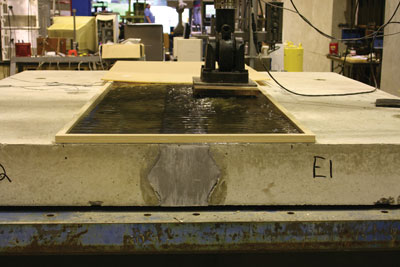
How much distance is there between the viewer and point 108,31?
5.46 metres

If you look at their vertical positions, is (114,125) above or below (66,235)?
above

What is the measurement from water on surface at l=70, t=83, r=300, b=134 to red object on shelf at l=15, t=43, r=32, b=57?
10.4 ft

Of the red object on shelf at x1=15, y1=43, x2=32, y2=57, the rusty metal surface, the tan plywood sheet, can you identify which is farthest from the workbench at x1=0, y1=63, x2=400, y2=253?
the red object on shelf at x1=15, y1=43, x2=32, y2=57

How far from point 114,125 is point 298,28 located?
7.85 metres

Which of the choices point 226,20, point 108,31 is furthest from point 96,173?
point 108,31

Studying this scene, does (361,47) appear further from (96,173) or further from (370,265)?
(96,173)

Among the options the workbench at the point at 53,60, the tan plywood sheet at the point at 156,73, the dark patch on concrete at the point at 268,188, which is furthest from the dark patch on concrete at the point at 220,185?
the workbench at the point at 53,60

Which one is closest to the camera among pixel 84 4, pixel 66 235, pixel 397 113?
pixel 66 235

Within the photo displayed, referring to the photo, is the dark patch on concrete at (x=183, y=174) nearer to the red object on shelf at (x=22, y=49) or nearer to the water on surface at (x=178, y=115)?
the water on surface at (x=178, y=115)

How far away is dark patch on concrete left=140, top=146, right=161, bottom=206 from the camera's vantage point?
4.25 feet

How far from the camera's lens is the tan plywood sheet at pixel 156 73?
2.43 m

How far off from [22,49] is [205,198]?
13.9 feet

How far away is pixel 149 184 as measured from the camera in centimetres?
131

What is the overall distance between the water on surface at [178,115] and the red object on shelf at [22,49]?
10.4 ft
